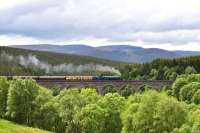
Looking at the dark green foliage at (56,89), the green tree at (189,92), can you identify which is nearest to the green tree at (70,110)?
the green tree at (189,92)

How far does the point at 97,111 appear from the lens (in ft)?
277

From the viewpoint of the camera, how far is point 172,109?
234ft

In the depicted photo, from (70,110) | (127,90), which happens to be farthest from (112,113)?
(127,90)

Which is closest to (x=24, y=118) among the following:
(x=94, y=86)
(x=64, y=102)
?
(x=64, y=102)

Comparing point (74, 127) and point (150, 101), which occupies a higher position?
point (150, 101)

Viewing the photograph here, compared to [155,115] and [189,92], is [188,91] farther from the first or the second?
[155,115]

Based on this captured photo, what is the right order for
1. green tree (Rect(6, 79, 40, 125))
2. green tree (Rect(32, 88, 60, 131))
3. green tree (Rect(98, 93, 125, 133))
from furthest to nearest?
green tree (Rect(6, 79, 40, 125)) < green tree (Rect(32, 88, 60, 131)) < green tree (Rect(98, 93, 125, 133))

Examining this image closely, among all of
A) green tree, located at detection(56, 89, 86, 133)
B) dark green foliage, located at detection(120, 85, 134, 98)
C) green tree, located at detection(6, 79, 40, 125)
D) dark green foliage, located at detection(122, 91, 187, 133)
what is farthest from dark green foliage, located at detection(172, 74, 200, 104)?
dark green foliage, located at detection(122, 91, 187, 133)

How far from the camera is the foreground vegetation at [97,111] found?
7144 cm

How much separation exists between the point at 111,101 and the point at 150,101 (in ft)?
47.7

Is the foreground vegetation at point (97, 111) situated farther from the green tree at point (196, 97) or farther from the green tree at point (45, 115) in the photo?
the green tree at point (196, 97)

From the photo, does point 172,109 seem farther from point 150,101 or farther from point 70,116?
point 70,116

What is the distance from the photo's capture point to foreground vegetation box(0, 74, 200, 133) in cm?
7144

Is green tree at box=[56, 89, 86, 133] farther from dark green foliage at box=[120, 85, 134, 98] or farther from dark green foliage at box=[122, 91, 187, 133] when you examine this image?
dark green foliage at box=[120, 85, 134, 98]
